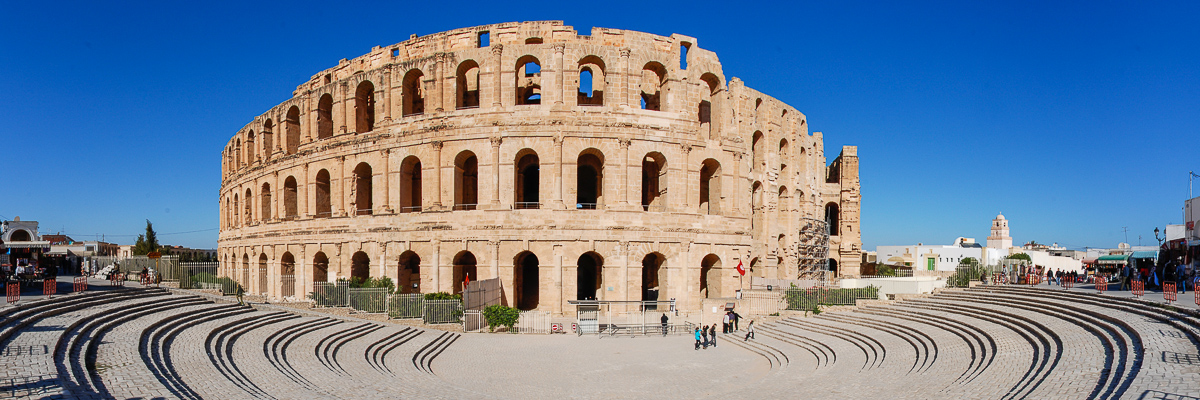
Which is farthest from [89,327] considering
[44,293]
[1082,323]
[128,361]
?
[1082,323]

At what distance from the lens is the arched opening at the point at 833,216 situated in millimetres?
51938

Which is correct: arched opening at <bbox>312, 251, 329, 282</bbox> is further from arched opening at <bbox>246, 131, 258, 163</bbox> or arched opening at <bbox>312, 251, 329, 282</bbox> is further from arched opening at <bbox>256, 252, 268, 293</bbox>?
arched opening at <bbox>246, 131, 258, 163</bbox>

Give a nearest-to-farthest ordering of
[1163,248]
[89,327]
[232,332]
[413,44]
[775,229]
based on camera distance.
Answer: [89,327] < [232,332] < [1163,248] < [413,44] < [775,229]

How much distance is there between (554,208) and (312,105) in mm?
16690

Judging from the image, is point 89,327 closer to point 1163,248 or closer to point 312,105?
point 312,105

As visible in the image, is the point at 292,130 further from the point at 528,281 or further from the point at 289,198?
the point at 528,281

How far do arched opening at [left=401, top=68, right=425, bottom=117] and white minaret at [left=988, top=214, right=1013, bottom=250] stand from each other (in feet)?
354

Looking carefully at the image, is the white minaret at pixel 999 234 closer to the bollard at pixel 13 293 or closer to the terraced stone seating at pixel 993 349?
Result: the terraced stone seating at pixel 993 349

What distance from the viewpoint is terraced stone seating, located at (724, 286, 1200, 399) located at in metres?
11.5

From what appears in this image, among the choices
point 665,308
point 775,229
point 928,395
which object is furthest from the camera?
point 775,229

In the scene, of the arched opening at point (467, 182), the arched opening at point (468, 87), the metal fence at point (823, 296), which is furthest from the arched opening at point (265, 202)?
the metal fence at point (823, 296)

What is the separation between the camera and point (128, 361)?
13.3 meters

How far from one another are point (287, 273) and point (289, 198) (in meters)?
4.45

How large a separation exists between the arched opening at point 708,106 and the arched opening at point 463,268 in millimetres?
13235
